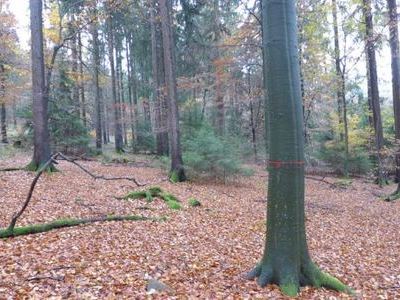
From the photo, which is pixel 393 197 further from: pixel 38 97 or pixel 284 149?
pixel 38 97

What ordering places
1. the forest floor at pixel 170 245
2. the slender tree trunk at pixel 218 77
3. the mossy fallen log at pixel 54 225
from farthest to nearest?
1. the slender tree trunk at pixel 218 77
2. the mossy fallen log at pixel 54 225
3. the forest floor at pixel 170 245

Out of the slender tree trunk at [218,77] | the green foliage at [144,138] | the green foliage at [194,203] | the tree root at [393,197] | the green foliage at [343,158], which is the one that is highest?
the slender tree trunk at [218,77]

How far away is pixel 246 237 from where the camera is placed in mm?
6852

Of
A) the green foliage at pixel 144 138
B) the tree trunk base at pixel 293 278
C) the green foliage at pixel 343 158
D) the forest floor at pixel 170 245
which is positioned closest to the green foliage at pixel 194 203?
the forest floor at pixel 170 245

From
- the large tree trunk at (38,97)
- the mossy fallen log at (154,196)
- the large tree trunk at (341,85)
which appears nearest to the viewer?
the mossy fallen log at (154,196)

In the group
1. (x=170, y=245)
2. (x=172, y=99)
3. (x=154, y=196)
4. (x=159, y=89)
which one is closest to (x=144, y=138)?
(x=159, y=89)

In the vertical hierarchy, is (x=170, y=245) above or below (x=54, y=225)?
below

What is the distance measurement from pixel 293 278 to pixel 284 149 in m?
1.55

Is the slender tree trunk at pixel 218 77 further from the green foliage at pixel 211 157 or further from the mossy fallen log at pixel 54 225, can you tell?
the mossy fallen log at pixel 54 225

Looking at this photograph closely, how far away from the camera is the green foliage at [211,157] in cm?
1188

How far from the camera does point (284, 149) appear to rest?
14.3 ft

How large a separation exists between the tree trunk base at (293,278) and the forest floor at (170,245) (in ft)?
0.34

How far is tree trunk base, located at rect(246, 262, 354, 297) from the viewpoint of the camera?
4.32 meters

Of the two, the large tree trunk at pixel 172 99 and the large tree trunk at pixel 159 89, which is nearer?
the large tree trunk at pixel 172 99
